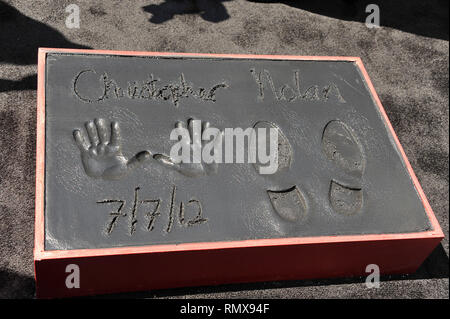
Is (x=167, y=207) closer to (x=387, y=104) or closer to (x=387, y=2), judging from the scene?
(x=387, y=104)

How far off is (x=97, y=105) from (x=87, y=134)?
8.2 inches

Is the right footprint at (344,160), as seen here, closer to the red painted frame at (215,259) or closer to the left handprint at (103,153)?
the red painted frame at (215,259)

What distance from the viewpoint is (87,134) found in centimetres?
295

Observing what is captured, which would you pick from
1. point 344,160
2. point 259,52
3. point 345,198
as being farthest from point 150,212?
point 259,52

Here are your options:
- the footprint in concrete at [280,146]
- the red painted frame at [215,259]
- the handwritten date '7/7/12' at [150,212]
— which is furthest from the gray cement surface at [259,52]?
the footprint in concrete at [280,146]

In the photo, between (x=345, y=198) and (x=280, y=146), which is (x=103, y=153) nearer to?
(x=280, y=146)

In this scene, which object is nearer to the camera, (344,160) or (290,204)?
(290,204)

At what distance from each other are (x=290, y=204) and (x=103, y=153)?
951 mm

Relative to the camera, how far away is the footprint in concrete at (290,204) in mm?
2900

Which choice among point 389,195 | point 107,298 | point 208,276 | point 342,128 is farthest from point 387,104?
point 107,298

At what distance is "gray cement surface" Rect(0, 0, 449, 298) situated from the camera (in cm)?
298

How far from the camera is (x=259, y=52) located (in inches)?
162

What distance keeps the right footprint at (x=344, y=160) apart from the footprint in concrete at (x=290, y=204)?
0.16m

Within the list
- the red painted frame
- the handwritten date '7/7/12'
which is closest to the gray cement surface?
the red painted frame
